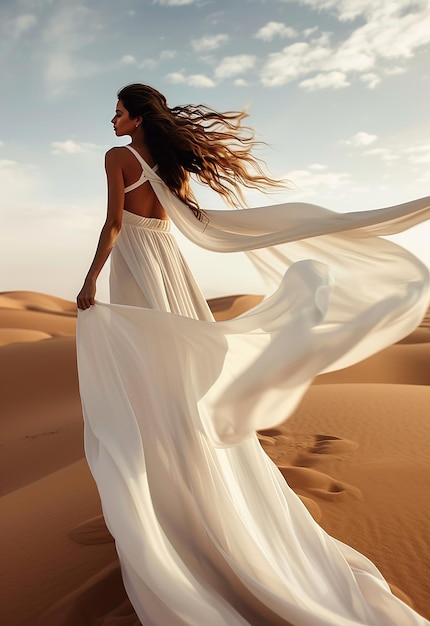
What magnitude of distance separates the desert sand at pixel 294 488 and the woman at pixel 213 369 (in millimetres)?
508

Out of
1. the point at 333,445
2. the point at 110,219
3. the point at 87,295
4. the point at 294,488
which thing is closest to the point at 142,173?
the point at 110,219

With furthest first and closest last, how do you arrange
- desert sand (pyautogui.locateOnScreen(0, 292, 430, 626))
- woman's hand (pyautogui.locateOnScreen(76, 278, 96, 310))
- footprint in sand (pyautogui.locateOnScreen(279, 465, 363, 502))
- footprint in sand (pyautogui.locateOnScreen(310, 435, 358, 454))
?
footprint in sand (pyautogui.locateOnScreen(310, 435, 358, 454))
footprint in sand (pyautogui.locateOnScreen(279, 465, 363, 502))
desert sand (pyautogui.locateOnScreen(0, 292, 430, 626))
woman's hand (pyautogui.locateOnScreen(76, 278, 96, 310))

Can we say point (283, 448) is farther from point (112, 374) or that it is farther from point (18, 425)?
point (18, 425)

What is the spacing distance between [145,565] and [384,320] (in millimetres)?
1337

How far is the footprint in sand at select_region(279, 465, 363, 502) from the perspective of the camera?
4055 mm

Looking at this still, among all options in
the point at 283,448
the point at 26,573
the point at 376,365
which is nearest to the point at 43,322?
the point at 376,365

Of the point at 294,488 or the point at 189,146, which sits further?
the point at 294,488

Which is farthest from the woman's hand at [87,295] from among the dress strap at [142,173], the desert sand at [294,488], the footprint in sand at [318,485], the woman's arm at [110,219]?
the footprint in sand at [318,485]

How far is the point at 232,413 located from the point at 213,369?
223mm

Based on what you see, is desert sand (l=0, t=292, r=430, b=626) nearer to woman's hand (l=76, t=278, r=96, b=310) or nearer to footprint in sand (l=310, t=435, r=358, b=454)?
footprint in sand (l=310, t=435, r=358, b=454)

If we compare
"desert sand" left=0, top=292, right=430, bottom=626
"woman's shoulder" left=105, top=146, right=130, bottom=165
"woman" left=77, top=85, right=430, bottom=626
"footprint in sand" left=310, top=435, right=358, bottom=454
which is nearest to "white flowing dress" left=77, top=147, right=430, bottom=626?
"woman" left=77, top=85, right=430, bottom=626

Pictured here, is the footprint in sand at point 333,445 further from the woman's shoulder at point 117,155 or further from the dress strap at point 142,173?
the woman's shoulder at point 117,155

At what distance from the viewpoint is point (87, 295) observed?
275cm

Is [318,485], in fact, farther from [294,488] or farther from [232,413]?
[232,413]
